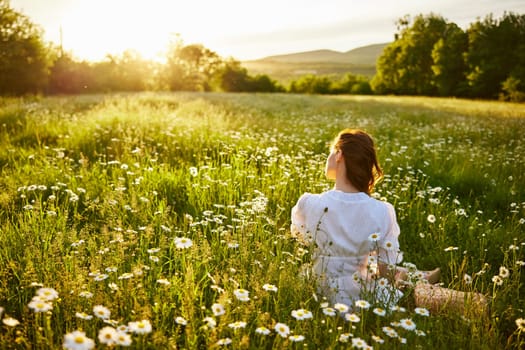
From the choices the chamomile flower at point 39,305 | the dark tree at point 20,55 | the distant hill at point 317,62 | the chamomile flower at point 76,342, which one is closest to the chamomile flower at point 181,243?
the chamomile flower at point 39,305

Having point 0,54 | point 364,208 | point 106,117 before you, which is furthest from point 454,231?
point 0,54

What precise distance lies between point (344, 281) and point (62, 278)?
1916 mm

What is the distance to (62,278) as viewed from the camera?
8.45 ft

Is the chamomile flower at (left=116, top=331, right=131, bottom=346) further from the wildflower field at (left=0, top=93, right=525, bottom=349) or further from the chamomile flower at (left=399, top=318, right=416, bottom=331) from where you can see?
the chamomile flower at (left=399, top=318, right=416, bottom=331)

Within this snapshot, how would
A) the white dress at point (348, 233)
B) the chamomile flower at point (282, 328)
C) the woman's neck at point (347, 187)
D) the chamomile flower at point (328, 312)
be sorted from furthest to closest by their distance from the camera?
the woman's neck at point (347, 187)
the white dress at point (348, 233)
the chamomile flower at point (328, 312)
the chamomile flower at point (282, 328)

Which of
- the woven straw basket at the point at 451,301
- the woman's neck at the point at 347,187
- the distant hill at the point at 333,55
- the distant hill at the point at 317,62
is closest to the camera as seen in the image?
the woven straw basket at the point at 451,301

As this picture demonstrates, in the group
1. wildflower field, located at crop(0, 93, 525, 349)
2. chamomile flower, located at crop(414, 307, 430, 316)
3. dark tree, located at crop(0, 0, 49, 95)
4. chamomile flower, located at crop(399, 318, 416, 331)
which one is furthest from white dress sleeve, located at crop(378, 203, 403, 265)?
dark tree, located at crop(0, 0, 49, 95)

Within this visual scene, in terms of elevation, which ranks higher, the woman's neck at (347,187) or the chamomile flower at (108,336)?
the woman's neck at (347,187)

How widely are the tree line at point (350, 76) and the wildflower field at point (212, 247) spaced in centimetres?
2646

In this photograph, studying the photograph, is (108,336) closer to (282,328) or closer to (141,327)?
(141,327)

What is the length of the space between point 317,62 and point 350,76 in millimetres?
98022

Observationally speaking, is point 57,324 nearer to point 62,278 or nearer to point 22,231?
point 62,278

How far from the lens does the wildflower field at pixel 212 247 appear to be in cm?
227

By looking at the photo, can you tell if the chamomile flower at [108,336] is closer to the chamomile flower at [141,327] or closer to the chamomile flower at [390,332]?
the chamomile flower at [141,327]
